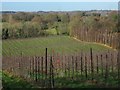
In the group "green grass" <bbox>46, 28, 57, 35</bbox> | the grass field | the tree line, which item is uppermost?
the tree line

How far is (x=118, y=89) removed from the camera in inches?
308

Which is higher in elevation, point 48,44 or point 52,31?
point 52,31

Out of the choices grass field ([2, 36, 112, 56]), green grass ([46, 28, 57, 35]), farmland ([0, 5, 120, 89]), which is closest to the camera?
farmland ([0, 5, 120, 89])

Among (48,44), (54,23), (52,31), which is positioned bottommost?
(48,44)

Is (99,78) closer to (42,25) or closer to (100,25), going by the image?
(100,25)

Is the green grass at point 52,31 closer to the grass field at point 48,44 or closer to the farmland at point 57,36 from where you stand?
the farmland at point 57,36

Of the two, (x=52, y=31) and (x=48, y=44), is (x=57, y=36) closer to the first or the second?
(x=52, y=31)

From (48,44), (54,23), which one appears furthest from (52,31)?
(48,44)

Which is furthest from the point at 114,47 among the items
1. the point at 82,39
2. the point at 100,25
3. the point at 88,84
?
the point at 88,84

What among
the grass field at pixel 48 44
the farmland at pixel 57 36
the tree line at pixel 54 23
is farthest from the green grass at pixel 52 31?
the grass field at pixel 48 44

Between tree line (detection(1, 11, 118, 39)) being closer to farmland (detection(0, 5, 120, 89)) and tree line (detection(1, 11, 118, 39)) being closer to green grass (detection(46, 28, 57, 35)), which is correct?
farmland (detection(0, 5, 120, 89))

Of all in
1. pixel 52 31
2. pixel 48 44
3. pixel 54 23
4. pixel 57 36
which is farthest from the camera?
pixel 54 23

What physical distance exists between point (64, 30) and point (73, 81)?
62.7 ft

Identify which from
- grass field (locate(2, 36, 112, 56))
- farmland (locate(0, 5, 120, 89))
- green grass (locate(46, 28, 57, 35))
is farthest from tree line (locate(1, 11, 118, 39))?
grass field (locate(2, 36, 112, 56))
